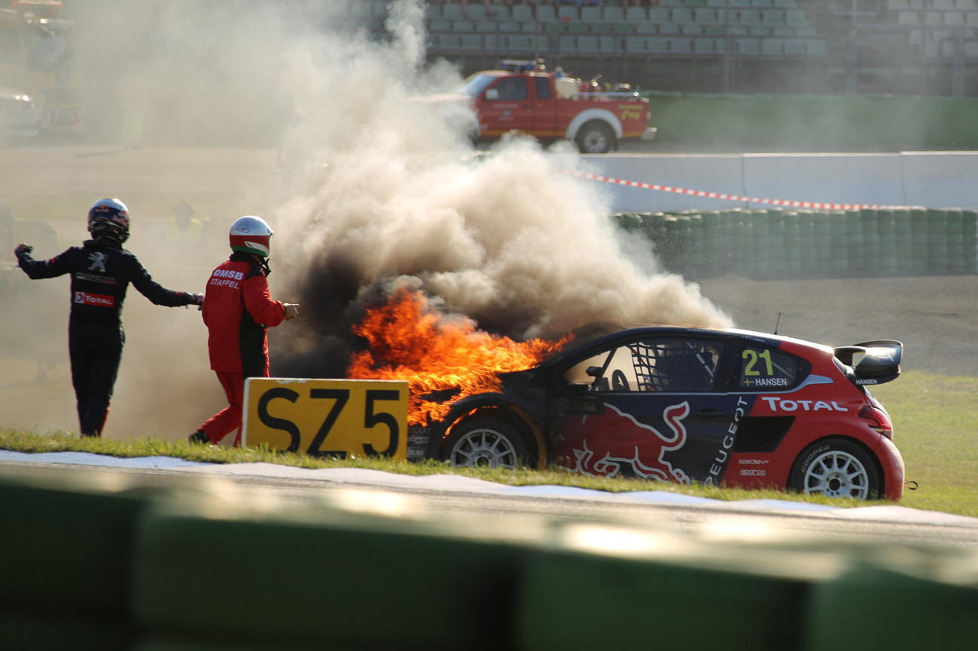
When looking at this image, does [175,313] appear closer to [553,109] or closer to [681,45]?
[553,109]

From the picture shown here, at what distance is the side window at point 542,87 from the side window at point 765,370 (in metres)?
19.7

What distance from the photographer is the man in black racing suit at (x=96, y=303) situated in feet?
24.1

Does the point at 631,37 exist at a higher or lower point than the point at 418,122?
higher

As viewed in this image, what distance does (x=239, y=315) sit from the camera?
24.3 feet

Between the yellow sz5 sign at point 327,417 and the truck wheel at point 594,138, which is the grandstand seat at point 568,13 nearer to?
the truck wheel at point 594,138

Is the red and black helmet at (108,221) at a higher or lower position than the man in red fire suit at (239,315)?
higher

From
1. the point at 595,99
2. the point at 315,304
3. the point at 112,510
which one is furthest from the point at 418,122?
the point at 595,99

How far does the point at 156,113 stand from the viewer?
28.1 m

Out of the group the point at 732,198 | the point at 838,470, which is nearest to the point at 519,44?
the point at 732,198

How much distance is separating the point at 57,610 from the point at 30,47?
26.7 meters

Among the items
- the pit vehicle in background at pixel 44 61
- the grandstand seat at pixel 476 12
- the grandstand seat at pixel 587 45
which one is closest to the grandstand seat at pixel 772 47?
the grandstand seat at pixel 587 45

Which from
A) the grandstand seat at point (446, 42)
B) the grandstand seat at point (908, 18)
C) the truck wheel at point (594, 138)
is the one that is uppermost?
the grandstand seat at point (908, 18)

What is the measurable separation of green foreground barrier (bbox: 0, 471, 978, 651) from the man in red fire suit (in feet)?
14.7

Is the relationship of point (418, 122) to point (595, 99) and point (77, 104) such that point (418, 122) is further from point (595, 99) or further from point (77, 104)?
point (77, 104)
